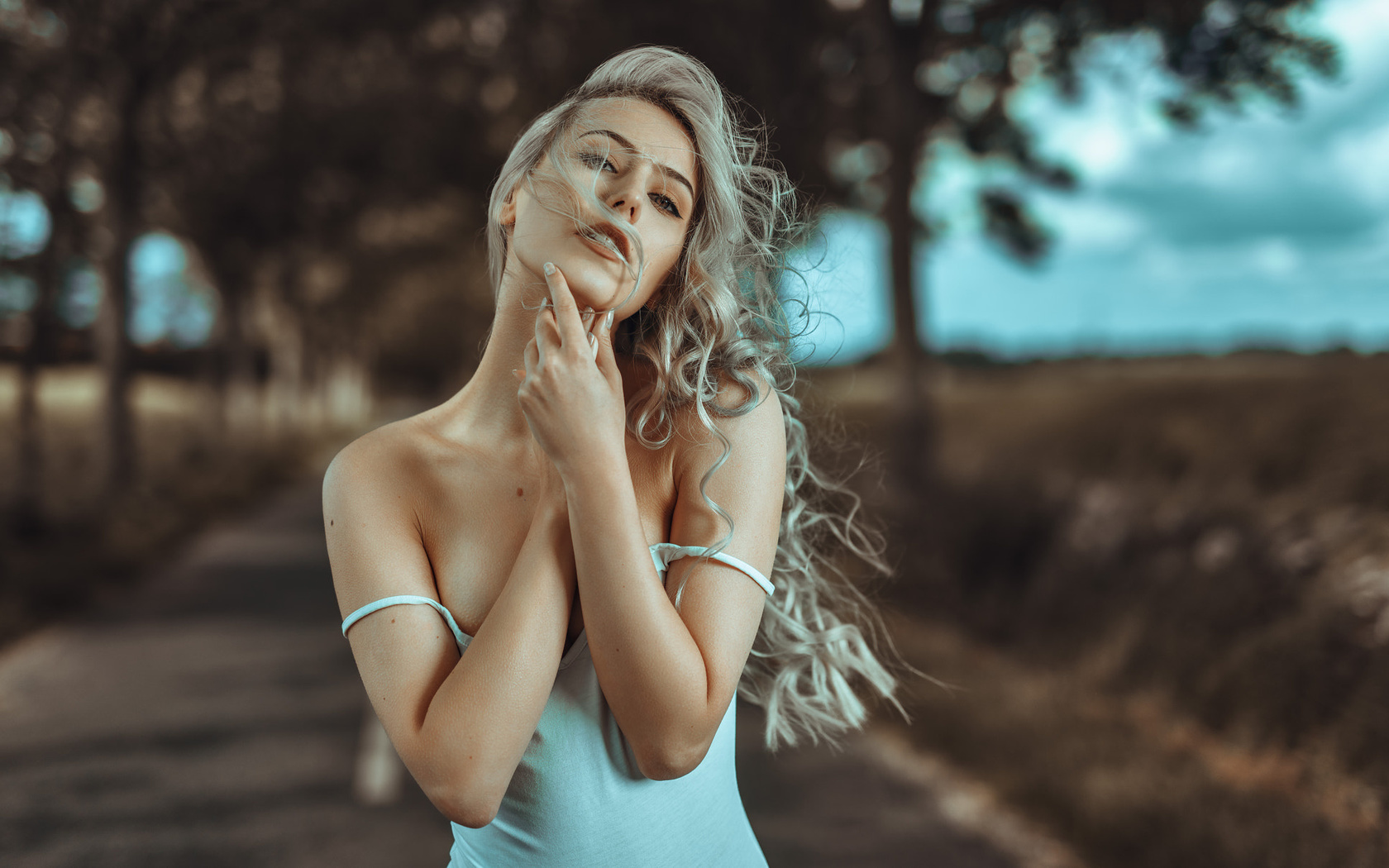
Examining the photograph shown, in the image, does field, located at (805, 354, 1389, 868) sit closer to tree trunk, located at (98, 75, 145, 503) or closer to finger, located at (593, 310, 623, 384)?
finger, located at (593, 310, 623, 384)

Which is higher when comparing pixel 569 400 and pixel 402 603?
pixel 569 400

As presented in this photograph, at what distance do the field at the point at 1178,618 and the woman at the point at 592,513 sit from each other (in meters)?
0.65

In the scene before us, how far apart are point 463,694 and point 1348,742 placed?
4.51 metres

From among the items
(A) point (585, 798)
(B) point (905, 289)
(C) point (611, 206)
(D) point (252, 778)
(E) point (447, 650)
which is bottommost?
(D) point (252, 778)

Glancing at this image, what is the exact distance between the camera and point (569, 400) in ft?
3.84

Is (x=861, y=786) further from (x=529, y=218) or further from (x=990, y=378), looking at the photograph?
(x=990, y=378)

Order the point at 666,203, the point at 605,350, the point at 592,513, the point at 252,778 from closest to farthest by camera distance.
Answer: the point at 592,513 → the point at 605,350 → the point at 666,203 → the point at 252,778

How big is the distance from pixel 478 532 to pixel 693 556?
302mm

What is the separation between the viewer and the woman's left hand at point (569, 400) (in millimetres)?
1166

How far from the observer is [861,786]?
16.0 ft

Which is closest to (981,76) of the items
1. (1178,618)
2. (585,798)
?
(1178,618)

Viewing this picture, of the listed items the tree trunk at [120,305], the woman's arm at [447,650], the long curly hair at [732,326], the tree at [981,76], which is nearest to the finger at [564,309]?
the long curly hair at [732,326]

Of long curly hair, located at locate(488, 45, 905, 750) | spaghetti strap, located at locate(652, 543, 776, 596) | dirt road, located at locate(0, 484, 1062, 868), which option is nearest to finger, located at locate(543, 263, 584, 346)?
long curly hair, located at locate(488, 45, 905, 750)

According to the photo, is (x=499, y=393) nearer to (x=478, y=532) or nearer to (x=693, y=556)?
(x=478, y=532)
